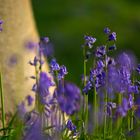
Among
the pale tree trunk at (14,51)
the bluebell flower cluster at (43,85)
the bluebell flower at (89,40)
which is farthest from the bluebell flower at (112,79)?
the pale tree trunk at (14,51)

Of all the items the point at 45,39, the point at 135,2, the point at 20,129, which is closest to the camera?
the point at 20,129

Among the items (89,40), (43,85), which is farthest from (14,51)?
(43,85)

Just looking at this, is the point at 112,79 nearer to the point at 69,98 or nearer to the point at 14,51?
the point at 69,98

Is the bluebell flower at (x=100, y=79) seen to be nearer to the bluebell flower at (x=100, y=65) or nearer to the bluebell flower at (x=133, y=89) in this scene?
the bluebell flower at (x=100, y=65)

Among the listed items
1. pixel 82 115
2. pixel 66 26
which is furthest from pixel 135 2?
pixel 82 115

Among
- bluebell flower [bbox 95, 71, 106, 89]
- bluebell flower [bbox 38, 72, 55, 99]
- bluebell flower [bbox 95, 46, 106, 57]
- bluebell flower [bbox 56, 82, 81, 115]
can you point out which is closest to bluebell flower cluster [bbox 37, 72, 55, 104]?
bluebell flower [bbox 38, 72, 55, 99]

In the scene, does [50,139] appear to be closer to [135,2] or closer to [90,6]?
[90,6]
